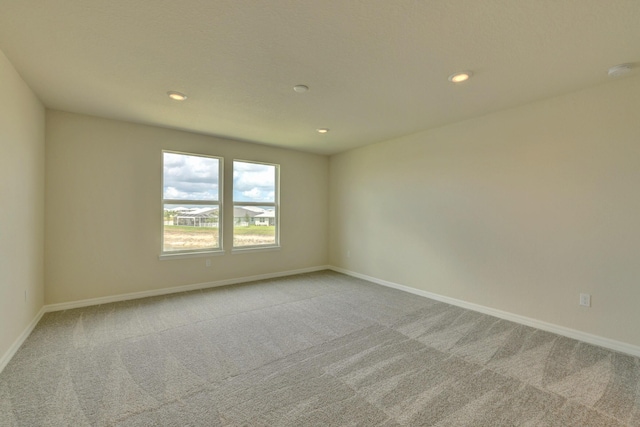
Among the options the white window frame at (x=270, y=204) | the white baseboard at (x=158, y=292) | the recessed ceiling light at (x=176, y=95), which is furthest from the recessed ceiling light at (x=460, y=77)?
the white baseboard at (x=158, y=292)

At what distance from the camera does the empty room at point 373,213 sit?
5.96 ft

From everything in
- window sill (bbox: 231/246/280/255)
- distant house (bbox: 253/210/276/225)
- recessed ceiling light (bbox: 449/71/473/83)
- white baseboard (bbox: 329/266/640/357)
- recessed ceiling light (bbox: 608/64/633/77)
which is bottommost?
white baseboard (bbox: 329/266/640/357)

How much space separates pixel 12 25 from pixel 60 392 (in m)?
2.53

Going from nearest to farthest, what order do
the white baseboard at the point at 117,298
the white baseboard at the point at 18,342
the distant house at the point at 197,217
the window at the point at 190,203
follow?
1. the white baseboard at the point at 18,342
2. the white baseboard at the point at 117,298
3. the window at the point at 190,203
4. the distant house at the point at 197,217

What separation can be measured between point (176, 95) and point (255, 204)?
248cm

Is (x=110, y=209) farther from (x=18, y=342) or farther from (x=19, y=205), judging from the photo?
(x=18, y=342)

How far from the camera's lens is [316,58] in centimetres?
223

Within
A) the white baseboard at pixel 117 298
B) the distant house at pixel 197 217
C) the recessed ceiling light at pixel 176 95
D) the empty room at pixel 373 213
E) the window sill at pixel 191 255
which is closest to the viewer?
the empty room at pixel 373 213

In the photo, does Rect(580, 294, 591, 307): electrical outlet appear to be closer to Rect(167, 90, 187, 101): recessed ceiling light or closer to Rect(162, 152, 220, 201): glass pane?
Rect(167, 90, 187, 101): recessed ceiling light

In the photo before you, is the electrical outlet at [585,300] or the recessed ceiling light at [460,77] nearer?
the recessed ceiling light at [460,77]

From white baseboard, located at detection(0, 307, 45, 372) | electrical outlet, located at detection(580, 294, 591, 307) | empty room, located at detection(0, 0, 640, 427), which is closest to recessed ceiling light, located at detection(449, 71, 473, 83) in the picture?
empty room, located at detection(0, 0, 640, 427)

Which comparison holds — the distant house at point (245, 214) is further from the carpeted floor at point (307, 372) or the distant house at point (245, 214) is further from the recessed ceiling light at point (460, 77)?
the recessed ceiling light at point (460, 77)

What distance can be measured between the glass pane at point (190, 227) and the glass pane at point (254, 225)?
0.35 meters

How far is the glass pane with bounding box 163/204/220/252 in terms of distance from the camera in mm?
4293
